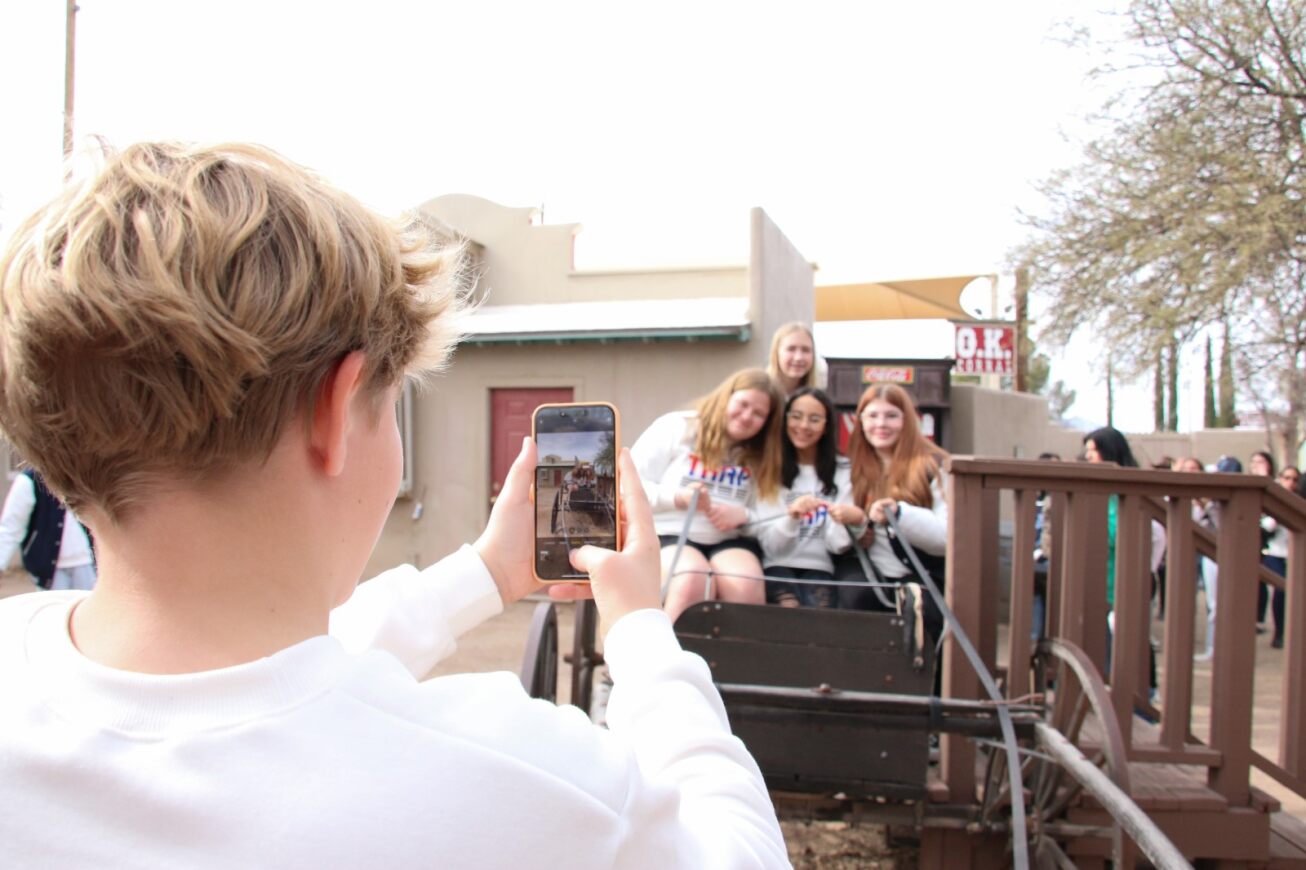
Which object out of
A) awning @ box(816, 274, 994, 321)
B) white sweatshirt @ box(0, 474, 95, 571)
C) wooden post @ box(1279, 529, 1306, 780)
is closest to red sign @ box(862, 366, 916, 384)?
awning @ box(816, 274, 994, 321)

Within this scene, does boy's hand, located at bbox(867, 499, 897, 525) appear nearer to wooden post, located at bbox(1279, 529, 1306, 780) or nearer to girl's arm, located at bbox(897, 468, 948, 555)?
girl's arm, located at bbox(897, 468, 948, 555)

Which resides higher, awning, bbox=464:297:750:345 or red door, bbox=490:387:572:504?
awning, bbox=464:297:750:345

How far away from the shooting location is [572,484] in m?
1.29

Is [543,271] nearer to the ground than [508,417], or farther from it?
farther from it

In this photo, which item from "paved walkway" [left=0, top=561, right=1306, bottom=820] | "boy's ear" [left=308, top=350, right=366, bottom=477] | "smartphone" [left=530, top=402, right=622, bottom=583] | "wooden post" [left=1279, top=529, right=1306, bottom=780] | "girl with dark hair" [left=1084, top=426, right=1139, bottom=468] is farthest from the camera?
"girl with dark hair" [left=1084, top=426, right=1139, bottom=468]

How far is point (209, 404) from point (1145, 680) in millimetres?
3692

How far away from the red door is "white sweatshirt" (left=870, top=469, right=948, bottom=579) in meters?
7.03

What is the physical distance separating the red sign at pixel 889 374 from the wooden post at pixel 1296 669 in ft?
30.3

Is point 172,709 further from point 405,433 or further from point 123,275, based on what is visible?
point 405,433

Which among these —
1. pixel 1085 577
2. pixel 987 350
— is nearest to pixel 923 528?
pixel 1085 577

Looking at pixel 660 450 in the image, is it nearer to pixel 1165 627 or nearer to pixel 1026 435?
pixel 1165 627

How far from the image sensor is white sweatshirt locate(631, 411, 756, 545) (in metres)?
3.66

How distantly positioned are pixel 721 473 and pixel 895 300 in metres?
16.4

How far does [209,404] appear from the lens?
25.5 inches
